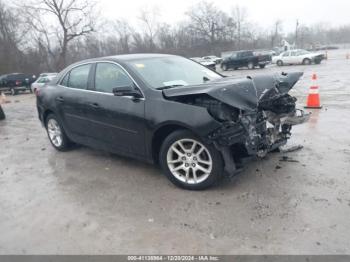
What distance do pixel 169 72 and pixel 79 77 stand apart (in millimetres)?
1720

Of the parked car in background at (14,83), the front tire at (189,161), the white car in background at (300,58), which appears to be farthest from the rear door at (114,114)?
the white car in background at (300,58)

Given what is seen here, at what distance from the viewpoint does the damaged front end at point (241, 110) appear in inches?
152

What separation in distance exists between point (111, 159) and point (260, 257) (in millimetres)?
3421

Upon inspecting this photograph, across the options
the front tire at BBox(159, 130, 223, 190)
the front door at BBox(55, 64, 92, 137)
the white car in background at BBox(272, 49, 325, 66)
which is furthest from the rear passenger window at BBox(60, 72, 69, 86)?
the white car in background at BBox(272, 49, 325, 66)

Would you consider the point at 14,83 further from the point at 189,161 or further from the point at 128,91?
the point at 189,161

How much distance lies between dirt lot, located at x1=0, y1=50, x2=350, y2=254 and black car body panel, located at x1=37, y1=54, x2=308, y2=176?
394mm

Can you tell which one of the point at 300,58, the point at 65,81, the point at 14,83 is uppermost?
the point at 65,81

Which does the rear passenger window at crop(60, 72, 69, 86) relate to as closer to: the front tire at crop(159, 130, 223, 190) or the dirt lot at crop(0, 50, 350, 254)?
the dirt lot at crop(0, 50, 350, 254)

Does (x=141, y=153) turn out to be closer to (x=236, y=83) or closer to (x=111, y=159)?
(x=111, y=159)

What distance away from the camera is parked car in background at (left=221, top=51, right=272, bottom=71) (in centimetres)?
3080

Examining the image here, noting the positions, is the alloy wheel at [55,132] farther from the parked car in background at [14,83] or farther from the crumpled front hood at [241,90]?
the parked car in background at [14,83]

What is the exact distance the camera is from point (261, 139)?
431 centimetres

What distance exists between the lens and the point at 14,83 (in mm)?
28016

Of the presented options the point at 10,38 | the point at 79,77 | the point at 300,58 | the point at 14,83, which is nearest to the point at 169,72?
the point at 79,77
